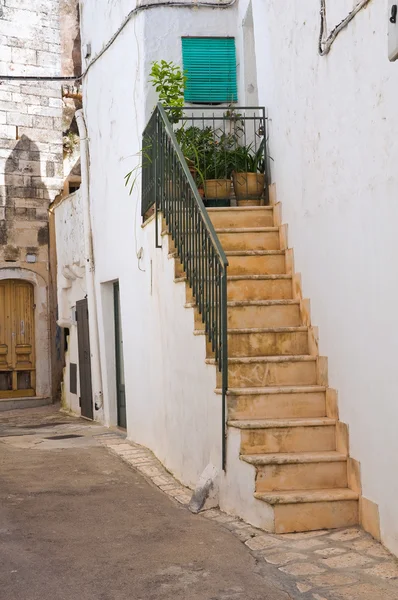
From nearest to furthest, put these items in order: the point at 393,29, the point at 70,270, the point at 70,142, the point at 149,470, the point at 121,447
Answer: the point at 393,29 < the point at 149,470 < the point at 121,447 < the point at 70,270 < the point at 70,142


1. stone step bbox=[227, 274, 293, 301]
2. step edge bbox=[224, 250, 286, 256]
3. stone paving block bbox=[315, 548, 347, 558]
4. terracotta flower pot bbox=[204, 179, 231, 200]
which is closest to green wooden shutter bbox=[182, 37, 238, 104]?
terracotta flower pot bbox=[204, 179, 231, 200]

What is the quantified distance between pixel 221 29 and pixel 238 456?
6.19 metres

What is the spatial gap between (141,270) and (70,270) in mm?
4357

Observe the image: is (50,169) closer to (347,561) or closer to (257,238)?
(257,238)

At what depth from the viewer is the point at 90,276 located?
12.2 metres

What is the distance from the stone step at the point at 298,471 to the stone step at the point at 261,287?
184cm

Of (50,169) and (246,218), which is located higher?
(50,169)

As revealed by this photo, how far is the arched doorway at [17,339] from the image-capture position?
15.3m

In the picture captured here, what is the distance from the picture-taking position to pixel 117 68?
1092 centimetres

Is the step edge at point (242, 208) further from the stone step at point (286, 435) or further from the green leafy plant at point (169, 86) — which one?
the stone step at point (286, 435)

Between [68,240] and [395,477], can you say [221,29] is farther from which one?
[395,477]

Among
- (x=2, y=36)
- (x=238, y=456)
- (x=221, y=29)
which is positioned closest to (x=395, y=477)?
(x=238, y=456)

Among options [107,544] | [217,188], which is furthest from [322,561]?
[217,188]

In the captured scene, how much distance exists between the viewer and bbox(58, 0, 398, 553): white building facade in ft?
17.0
